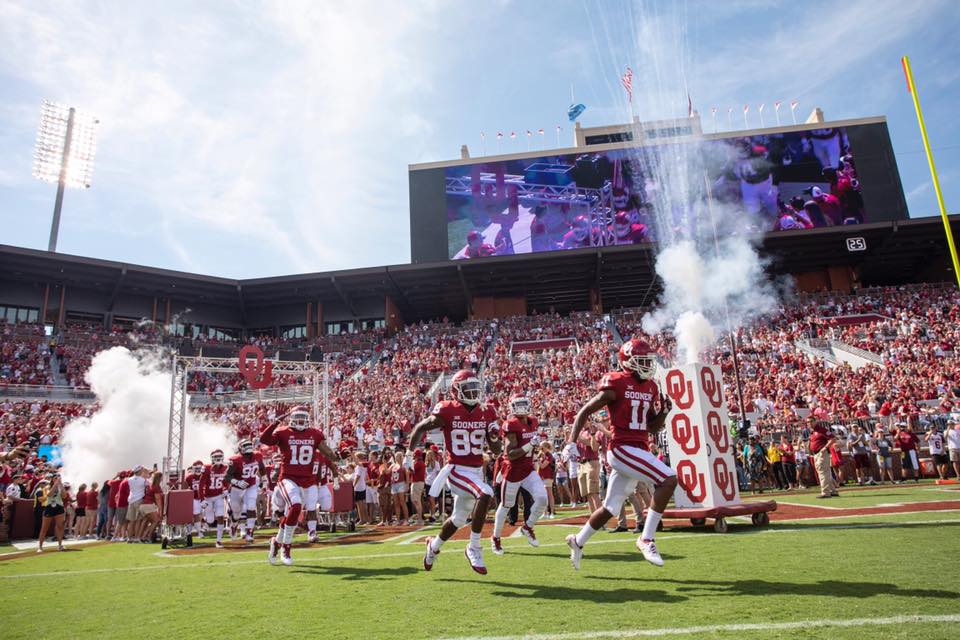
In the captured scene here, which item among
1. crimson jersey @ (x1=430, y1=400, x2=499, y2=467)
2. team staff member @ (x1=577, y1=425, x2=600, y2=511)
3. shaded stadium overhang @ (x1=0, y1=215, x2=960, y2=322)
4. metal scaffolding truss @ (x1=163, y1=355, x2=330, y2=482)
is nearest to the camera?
crimson jersey @ (x1=430, y1=400, x2=499, y2=467)

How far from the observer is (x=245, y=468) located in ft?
43.4

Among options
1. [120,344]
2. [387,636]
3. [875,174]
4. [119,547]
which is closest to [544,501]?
[387,636]

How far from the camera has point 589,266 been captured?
140 ft

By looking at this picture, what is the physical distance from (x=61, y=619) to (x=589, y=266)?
1537 inches

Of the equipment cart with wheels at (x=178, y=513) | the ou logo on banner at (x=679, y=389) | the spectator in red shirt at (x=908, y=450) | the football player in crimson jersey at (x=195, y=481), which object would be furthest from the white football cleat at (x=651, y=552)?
the spectator in red shirt at (x=908, y=450)

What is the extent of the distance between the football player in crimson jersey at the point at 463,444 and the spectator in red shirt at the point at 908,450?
17.0 metres

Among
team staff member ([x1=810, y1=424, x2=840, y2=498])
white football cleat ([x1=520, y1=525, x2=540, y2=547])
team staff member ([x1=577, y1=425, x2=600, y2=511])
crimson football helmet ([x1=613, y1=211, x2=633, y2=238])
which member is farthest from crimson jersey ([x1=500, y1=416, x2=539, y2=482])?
crimson football helmet ([x1=613, y1=211, x2=633, y2=238])

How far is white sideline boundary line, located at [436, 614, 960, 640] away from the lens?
3996mm

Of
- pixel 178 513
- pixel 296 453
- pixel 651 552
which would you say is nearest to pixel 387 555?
pixel 296 453

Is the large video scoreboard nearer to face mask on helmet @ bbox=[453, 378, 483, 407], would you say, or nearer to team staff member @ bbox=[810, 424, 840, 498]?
team staff member @ bbox=[810, 424, 840, 498]

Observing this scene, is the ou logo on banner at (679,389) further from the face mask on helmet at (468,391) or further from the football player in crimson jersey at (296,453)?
the football player in crimson jersey at (296,453)

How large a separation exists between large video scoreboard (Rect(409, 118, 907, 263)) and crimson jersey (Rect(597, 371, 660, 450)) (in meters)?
36.8

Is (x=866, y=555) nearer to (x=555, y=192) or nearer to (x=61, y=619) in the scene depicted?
(x=61, y=619)

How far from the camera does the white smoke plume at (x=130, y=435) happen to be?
26031 millimetres
